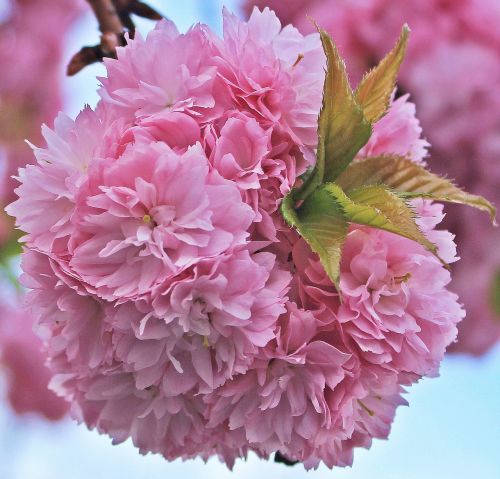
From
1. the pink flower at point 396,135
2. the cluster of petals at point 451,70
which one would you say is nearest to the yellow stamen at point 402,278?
the pink flower at point 396,135

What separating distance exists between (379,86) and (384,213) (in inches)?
4.1

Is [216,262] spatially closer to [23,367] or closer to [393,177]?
[393,177]

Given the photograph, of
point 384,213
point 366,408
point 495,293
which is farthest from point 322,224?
point 495,293

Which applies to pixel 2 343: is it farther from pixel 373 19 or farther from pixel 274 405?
pixel 274 405

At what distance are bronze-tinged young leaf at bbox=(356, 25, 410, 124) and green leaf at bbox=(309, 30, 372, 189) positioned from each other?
31mm

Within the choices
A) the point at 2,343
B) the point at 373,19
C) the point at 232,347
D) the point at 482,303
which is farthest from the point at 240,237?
the point at 2,343

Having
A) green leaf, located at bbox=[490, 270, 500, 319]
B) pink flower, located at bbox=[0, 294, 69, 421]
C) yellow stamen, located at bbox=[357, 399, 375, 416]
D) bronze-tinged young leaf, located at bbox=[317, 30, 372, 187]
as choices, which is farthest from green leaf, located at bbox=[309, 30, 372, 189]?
pink flower, located at bbox=[0, 294, 69, 421]

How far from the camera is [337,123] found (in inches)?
21.1

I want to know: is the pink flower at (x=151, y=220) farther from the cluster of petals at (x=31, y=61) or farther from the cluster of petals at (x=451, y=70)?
the cluster of petals at (x=31, y=61)

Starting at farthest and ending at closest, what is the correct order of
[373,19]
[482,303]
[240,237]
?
1. [482,303]
2. [373,19]
3. [240,237]

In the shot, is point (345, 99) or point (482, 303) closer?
point (345, 99)

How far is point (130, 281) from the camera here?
1.61 ft

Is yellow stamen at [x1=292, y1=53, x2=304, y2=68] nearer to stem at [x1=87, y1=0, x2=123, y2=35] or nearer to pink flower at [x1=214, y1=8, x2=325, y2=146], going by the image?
pink flower at [x1=214, y1=8, x2=325, y2=146]

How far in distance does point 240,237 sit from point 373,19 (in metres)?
0.70
